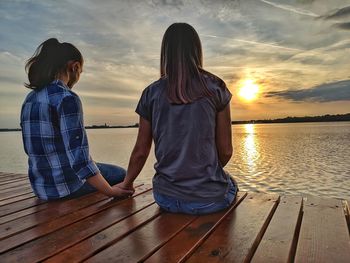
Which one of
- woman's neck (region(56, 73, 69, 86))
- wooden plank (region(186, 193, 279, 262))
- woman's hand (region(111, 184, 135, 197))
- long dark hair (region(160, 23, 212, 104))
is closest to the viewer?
wooden plank (region(186, 193, 279, 262))

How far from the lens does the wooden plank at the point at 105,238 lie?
72.0 inches

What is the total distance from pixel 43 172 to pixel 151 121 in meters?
1.15

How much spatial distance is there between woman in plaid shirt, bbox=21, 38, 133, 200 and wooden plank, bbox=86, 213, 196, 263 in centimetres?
75

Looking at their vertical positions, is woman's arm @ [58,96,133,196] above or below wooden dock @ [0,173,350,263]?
above

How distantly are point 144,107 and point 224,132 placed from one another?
646 mm

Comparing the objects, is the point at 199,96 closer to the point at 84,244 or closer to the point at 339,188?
the point at 84,244

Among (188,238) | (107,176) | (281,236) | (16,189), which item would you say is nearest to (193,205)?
(188,238)

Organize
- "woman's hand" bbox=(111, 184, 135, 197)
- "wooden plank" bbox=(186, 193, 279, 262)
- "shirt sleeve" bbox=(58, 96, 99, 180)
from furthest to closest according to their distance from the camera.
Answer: "woman's hand" bbox=(111, 184, 135, 197)
"shirt sleeve" bbox=(58, 96, 99, 180)
"wooden plank" bbox=(186, 193, 279, 262)

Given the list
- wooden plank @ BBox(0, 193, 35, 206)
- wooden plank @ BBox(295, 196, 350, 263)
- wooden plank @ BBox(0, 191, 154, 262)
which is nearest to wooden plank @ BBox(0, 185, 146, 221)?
wooden plank @ BBox(0, 193, 35, 206)

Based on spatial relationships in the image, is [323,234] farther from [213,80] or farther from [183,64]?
[183,64]

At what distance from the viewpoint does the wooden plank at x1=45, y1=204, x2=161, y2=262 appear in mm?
1829

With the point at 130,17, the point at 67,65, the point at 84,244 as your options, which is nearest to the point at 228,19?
the point at 130,17

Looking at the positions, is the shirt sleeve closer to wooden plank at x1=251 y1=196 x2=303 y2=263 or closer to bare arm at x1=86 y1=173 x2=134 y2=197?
bare arm at x1=86 y1=173 x2=134 y2=197

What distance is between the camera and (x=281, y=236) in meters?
2.09
